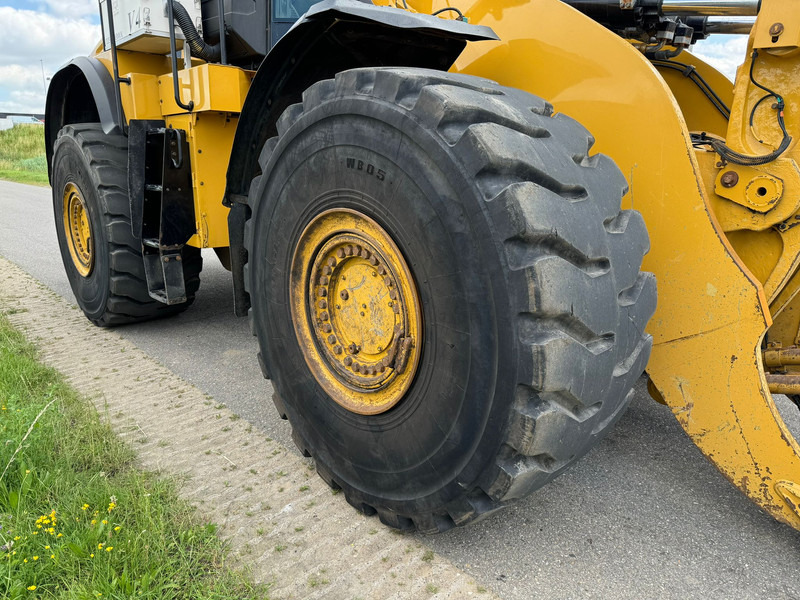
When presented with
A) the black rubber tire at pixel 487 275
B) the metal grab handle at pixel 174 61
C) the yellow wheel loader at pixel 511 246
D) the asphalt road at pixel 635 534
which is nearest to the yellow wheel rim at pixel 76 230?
the metal grab handle at pixel 174 61

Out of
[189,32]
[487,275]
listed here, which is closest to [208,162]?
[189,32]

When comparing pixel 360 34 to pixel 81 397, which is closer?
pixel 360 34

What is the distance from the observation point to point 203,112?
3424 mm

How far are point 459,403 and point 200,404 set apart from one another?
2.02 m

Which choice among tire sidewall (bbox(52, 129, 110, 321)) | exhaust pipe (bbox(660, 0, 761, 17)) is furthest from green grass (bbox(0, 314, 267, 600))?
exhaust pipe (bbox(660, 0, 761, 17))

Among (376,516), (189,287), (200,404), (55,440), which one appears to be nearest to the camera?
(376,516)

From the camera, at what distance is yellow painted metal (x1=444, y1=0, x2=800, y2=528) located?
1833mm

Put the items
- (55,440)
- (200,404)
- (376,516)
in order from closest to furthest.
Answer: (376,516)
(55,440)
(200,404)

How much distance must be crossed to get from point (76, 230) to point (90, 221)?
59 centimetres

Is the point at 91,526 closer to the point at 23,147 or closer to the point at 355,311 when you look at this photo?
the point at 355,311

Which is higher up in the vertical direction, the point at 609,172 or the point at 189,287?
the point at 609,172

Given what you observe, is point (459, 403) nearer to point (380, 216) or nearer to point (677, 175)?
point (380, 216)

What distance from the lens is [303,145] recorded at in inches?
84.3

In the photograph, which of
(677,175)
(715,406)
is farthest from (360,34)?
(715,406)
